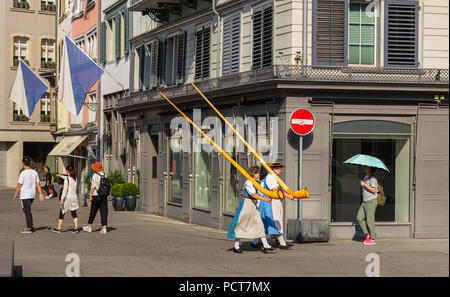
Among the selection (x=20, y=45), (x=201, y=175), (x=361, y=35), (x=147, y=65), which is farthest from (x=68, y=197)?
(x=20, y=45)

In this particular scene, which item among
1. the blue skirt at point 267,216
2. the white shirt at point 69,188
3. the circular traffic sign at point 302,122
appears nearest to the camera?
the blue skirt at point 267,216

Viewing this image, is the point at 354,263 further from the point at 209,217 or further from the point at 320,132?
the point at 209,217

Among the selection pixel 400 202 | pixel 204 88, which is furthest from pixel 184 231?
pixel 400 202

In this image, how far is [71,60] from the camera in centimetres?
3111

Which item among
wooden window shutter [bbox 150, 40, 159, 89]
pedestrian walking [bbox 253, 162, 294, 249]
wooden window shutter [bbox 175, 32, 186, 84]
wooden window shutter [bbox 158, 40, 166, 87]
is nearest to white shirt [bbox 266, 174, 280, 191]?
pedestrian walking [bbox 253, 162, 294, 249]

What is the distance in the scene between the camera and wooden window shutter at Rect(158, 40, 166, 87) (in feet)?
94.5

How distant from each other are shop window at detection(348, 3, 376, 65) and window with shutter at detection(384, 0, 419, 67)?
322 mm

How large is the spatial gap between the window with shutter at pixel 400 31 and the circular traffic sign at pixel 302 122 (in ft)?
7.74

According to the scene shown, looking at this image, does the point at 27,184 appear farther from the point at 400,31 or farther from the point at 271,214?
the point at 400,31

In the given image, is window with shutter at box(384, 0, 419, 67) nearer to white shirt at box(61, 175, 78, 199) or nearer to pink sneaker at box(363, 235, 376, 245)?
pink sneaker at box(363, 235, 376, 245)

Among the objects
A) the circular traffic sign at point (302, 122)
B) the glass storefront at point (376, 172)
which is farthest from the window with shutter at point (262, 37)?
the glass storefront at point (376, 172)

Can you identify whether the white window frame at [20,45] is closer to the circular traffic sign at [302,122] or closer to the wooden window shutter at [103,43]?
the wooden window shutter at [103,43]

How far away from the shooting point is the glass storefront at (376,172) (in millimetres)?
19531
